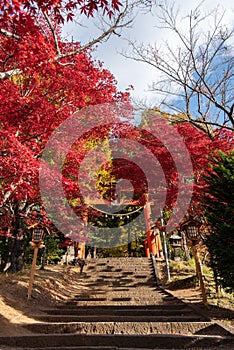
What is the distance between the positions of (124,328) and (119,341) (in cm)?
54

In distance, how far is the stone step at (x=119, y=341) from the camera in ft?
11.6

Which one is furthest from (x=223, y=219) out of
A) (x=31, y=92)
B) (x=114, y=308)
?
(x=31, y=92)

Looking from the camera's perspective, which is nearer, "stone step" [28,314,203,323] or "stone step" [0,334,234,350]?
"stone step" [0,334,234,350]

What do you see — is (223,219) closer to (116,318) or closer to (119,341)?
(116,318)

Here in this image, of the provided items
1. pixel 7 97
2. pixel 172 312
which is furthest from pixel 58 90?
pixel 172 312

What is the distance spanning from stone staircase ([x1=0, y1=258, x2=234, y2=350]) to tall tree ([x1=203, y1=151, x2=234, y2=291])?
94cm

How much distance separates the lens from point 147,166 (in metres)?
8.98

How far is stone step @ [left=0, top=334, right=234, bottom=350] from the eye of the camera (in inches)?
140

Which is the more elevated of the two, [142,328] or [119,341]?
[142,328]

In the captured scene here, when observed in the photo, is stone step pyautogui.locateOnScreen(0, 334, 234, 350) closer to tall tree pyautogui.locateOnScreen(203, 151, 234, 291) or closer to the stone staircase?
the stone staircase

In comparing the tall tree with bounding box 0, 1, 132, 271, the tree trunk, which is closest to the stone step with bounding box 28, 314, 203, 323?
the tall tree with bounding box 0, 1, 132, 271

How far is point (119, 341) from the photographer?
3670 millimetres

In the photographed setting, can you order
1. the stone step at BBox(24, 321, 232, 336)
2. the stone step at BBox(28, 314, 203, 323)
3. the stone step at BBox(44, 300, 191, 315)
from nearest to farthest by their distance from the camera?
the stone step at BBox(24, 321, 232, 336)
the stone step at BBox(28, 314, 203, 323)
the stone step at BBox(44, 300, 191, 315)

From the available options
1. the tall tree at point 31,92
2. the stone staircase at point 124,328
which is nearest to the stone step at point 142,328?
the stone staircase at point 124,328
